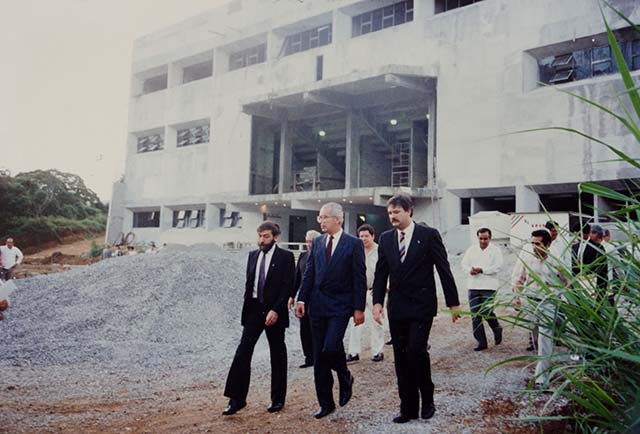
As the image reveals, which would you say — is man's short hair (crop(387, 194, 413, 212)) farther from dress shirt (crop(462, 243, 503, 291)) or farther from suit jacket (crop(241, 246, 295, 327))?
dress shirt (crop(462, 243, 503, 291))

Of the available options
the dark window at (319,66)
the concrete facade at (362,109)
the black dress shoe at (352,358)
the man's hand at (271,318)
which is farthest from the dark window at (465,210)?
the man's hand at (271,318)

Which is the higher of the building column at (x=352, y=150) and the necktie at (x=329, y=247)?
the building column at (x=352, y=150)

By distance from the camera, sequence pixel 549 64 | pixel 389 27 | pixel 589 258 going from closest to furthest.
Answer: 1. pixel 589 258
2. pixel 549 64
3. pixel 389 27

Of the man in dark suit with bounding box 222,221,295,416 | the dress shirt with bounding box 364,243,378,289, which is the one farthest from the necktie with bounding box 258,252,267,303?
the dress shirt with bounding box 364,243,378,289

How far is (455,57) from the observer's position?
2453cm

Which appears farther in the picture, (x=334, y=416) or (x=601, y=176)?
(x=601, y=176)

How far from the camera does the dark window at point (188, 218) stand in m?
36.8

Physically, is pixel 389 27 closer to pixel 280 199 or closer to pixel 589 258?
pixel 280 199

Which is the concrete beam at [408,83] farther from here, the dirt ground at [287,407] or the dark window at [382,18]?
the dirt ground at [287,407]

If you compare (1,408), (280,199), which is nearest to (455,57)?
(280,199)

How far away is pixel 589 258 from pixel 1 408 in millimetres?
6502

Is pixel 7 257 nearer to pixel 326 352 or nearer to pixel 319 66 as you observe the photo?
pixel 326 352

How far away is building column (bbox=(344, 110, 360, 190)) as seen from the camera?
2947 centimetres

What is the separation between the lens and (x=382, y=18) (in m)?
28.9
